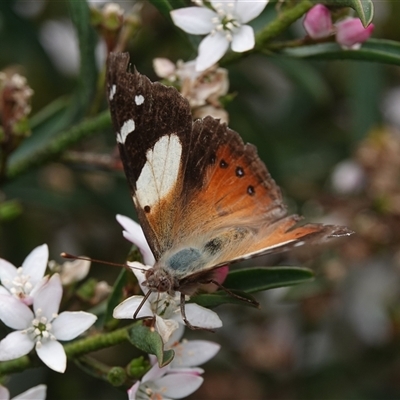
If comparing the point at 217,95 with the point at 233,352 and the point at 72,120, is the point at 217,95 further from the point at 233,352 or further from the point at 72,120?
the point at 233,352

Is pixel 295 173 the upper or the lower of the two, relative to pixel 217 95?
lower

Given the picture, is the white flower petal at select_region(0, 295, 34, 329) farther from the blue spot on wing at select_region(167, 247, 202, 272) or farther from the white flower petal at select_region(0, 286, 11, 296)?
the blue spot on wing at select_region(167, 247, 202, 272)

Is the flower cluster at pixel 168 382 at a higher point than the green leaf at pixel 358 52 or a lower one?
lower

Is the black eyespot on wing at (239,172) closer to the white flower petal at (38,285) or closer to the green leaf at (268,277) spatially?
the green leaf at (268,277)

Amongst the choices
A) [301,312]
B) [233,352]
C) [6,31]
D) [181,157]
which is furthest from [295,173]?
[181,157]

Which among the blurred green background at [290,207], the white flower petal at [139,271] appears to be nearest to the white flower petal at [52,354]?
the white flower petal at [139,271]

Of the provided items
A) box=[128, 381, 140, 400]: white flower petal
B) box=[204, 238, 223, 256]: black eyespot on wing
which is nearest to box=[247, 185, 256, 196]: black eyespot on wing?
box=[204, 238, 223, 256]: black eyespot on wing
